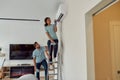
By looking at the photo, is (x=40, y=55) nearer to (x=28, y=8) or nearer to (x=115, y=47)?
(x=28, y=8)

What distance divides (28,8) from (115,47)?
3734 mm

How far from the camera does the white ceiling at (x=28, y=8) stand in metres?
5.97

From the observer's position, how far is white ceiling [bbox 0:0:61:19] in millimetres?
5971

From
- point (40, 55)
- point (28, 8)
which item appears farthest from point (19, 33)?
point (40, 55)

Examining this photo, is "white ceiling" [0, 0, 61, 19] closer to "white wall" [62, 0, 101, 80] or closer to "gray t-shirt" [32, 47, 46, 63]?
"gray t-shirt" [32, 47, 46, 63]

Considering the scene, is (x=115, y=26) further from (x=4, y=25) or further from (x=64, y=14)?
(x=4, y=25)

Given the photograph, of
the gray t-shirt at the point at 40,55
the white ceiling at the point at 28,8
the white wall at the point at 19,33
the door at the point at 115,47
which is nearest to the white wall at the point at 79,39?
the door at the point at 115,47

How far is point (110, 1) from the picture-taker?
2.27m

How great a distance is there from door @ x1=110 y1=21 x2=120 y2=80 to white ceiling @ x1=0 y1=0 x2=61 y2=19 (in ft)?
8.72

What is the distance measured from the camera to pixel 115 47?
3.60 metres

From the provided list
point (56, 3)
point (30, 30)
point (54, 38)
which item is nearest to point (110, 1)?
point (54, 38)

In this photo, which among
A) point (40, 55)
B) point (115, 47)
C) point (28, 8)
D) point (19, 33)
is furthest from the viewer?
point (19, 33)

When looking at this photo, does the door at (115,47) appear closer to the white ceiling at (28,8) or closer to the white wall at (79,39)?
the white wall at (79,39)

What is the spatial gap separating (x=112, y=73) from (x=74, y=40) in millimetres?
1031
